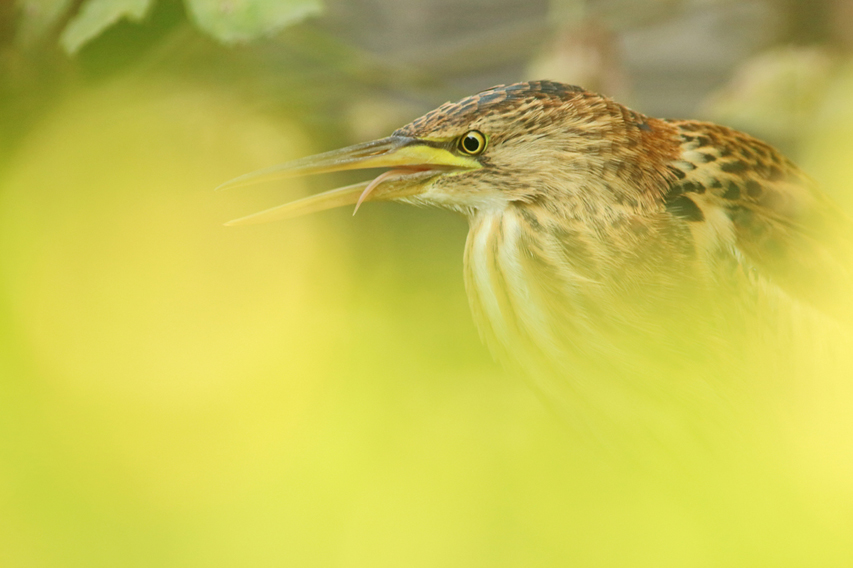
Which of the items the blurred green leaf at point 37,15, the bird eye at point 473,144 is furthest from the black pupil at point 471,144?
the blurred green leaf at point 37,15

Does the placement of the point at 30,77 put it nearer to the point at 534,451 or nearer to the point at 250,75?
the point at 250,75

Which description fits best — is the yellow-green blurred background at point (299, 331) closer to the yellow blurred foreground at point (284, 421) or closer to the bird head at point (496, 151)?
the yellow blurred foreground at point (284, 421)

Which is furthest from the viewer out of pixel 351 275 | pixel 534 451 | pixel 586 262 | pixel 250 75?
pixel 351 275

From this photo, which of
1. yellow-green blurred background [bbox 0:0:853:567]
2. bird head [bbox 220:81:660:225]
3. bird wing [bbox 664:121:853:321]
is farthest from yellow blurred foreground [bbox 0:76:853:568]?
bird head [bbox 220:81:660:225]

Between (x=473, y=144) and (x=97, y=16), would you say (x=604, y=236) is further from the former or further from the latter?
(x=97, y=16)

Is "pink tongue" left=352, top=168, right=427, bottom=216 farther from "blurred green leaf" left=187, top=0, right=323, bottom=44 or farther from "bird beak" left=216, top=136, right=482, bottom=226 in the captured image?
"blurred green leaf" left=187, top=0, right=323, bottom=44

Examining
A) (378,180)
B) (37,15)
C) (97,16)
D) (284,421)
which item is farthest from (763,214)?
(37,15)

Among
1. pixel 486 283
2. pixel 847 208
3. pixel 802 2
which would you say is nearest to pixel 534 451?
pixel 486 283
